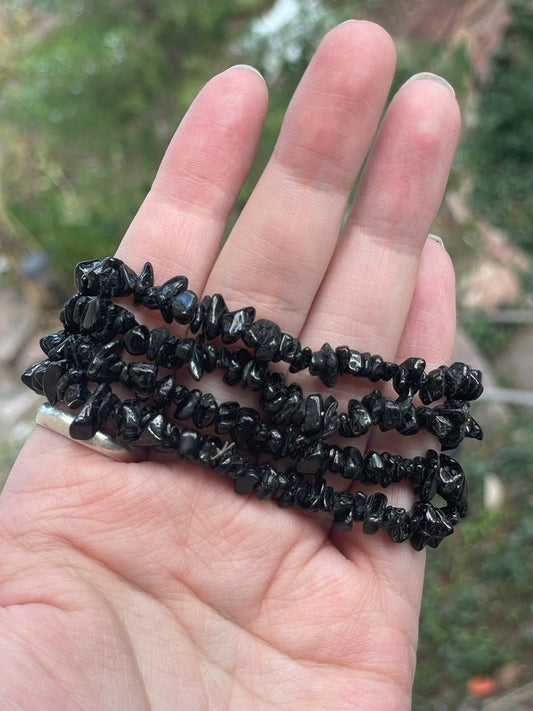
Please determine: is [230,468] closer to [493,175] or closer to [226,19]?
[226,19]

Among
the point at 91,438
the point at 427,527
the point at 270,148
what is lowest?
the point at 91,438

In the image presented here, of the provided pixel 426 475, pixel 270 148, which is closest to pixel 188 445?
pixel 426 475

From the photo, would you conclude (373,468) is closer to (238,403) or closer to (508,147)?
(238,403)

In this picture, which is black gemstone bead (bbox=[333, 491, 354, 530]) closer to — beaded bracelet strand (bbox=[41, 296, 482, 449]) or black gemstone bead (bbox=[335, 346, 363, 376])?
beaded bracelet strand (bbox=[41, 296, 482, 449])

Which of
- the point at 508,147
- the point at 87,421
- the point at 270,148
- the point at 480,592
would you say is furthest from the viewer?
the point at 508,147

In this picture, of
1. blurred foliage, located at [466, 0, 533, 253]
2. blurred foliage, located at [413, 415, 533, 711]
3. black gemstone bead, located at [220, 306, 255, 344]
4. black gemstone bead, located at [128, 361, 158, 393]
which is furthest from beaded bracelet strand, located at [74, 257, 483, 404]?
blurred foliage, located at [466, 0, 533, 253]

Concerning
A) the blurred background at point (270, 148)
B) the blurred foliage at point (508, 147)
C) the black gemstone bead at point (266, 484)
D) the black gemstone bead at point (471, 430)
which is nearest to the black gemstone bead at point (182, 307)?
the black gemstone bead at point (266, 484)

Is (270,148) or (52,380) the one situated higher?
(270,148)
